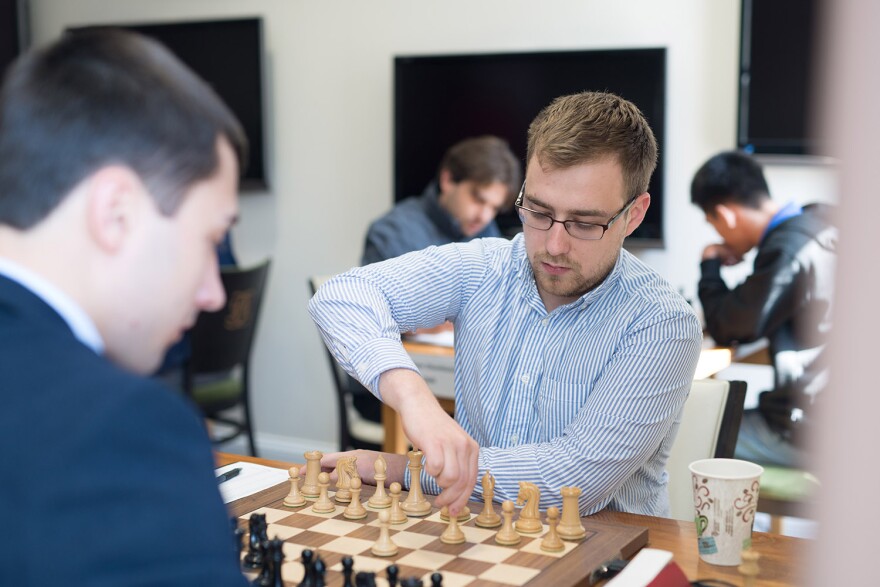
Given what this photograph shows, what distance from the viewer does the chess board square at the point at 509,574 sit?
122 cm

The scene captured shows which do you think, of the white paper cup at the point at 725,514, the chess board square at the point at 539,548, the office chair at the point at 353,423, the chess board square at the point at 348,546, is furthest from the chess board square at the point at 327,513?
the office chair at the point at 353,423

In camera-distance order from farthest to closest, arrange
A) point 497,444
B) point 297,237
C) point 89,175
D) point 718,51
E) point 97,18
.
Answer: point 97,18 → point 297,237 → point 718,51 → point 497,444 → point 89,175

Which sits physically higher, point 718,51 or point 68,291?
point 718,51

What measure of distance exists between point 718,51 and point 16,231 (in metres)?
3.50

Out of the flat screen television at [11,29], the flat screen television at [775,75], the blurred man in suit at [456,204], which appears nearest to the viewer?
the flat screen television at [775,75]

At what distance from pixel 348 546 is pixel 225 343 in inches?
110

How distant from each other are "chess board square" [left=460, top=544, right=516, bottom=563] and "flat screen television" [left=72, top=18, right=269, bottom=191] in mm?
3696

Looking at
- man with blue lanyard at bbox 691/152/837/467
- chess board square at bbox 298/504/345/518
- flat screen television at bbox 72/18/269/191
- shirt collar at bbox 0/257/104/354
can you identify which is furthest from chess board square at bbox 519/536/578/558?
flat screen television at bbox 72/18/269/191

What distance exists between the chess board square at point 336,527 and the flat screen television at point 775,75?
2.83 meters

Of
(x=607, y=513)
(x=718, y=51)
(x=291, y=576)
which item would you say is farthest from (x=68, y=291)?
(x=718, y=51)

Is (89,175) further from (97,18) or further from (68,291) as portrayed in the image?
(97,18)

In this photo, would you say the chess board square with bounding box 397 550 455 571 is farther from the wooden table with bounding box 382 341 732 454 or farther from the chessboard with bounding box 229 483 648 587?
the wooden table with bounding box 382 341 732 454

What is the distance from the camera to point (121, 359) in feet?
2.78

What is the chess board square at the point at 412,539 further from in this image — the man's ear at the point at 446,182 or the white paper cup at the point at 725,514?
the man's ear at the point at 446,182
